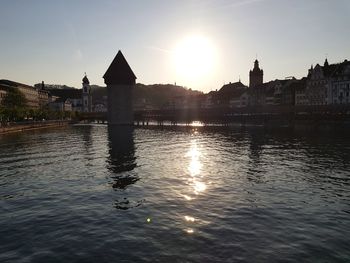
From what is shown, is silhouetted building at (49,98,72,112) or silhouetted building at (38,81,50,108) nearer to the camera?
silhouetted building at (38,81,50,108)

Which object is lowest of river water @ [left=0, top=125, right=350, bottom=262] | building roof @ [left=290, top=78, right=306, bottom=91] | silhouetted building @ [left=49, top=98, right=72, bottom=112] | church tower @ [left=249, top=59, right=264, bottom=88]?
river water @ [left=0, top=125, right=350, bottom=262]

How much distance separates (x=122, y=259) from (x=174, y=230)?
277 cm

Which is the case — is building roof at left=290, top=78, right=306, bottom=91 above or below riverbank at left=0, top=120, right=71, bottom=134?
above

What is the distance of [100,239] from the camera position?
37.7 feet

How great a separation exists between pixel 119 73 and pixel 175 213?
83.7 meters

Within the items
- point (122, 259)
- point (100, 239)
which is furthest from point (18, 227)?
point (122, 259)

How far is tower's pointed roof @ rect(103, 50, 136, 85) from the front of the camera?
3696 inches

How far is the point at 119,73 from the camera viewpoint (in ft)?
308

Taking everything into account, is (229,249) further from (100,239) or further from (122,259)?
(100,239)

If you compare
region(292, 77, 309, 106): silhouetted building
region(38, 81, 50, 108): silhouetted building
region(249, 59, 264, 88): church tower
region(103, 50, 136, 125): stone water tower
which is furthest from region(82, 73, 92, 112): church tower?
region(292, 77, 309, 106): silhouetted building

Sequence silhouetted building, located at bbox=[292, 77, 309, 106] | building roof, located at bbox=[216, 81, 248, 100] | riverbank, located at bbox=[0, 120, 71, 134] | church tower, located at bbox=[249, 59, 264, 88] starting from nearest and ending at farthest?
riverbank, located at bbox=[0, 120, 71, 134] < silhouetted building, located at bbox=[292, 77, 309, 106] < church tower, located at bbox=[249, 59, 264, 88] < building roof, located at bbox=[216, 81, 248, 100]

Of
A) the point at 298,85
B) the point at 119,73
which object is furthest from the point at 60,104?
the point at 298,85

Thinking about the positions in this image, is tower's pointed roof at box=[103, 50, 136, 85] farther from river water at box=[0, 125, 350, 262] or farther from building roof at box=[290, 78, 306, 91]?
river water at box=[0, 125, 350, 262]

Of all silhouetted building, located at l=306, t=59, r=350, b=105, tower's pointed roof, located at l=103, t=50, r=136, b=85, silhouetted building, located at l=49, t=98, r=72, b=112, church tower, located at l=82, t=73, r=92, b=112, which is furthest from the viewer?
church tower, located at l=82, t=73, r=92, b=112
